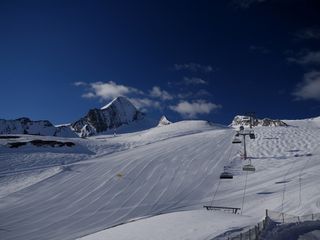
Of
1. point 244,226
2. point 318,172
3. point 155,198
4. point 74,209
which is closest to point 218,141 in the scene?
point 318,172

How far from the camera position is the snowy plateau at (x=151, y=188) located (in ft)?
98.8

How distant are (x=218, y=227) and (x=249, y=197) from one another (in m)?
12.6

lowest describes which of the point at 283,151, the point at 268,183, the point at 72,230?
the point at 72,230

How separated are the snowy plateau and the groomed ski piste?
90 mm

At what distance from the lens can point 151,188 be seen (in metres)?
42.3

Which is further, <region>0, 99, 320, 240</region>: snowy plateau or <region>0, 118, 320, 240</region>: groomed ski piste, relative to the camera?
<region>0, 118, 320, 240</region>: groomed ski piste

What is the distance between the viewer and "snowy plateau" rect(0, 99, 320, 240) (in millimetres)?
30109

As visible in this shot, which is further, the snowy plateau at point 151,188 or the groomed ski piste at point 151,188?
the groomed ski piste at point 151,188

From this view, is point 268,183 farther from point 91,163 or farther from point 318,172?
point 91,163

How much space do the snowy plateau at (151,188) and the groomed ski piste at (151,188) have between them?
0.09 meters

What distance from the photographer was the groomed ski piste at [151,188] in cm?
3031

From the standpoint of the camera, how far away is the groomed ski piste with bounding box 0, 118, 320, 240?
99.5 ft

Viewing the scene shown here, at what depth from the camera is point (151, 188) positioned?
42.3 m

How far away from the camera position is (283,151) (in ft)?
179
